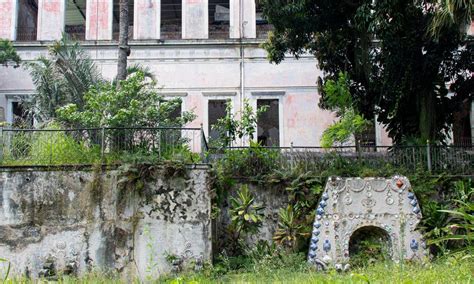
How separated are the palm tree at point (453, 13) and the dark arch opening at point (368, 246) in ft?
17.5

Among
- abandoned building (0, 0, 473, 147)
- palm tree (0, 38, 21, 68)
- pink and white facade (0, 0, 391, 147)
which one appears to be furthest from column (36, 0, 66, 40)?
palm tree (0, 38, 21, 68)

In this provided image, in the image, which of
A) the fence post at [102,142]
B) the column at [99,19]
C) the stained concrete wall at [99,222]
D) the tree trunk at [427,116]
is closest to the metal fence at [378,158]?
the tree trunk at [427,116]

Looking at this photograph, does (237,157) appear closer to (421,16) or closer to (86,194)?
(86,194)

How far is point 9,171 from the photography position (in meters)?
13.0

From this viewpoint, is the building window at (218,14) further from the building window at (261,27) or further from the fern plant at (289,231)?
the fern plant at (289,231)

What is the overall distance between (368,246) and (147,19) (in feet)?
47.1

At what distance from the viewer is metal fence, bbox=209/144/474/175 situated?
14922mm

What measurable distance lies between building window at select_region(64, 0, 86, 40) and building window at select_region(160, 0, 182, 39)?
12.0 ft

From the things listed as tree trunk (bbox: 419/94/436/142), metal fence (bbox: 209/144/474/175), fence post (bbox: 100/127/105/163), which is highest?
tree trunk (bbox: 419/94/436/142)

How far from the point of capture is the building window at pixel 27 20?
23.5 meters

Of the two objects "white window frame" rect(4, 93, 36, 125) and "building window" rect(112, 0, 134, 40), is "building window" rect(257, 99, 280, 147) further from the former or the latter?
"white window frame" rect(4, 93, 36, 125)

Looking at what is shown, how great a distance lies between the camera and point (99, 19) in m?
23.4

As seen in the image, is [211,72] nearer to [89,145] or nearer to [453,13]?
[89,145]

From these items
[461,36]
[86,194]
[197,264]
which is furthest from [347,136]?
[86,194]
